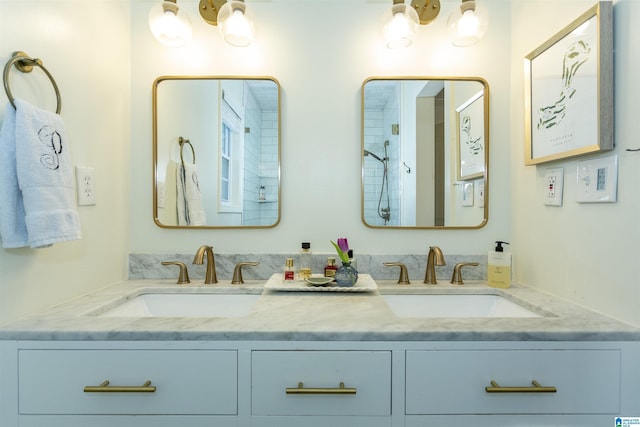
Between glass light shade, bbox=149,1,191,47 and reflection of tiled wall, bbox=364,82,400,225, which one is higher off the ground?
glass light shade, bbox=149,1,191,47

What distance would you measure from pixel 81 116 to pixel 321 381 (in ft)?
3.95

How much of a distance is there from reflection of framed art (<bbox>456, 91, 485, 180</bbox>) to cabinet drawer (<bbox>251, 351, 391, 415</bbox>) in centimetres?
96

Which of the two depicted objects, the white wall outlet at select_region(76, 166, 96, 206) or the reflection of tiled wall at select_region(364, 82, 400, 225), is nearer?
the white wall outlet at select_region(76, 166, 96, 206)

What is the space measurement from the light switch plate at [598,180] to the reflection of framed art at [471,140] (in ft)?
1.41

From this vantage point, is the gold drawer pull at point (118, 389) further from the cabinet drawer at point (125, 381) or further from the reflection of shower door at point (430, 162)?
the reflection of shower door at point (430, 162)

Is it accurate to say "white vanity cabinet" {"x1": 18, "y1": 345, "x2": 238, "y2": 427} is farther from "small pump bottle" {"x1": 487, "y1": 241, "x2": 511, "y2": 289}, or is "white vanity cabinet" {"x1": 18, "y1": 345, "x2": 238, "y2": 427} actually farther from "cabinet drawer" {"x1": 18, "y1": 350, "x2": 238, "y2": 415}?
"small pump bottle" {"x1": 487, "y1": 241, "x2": 511, "y2": 289}

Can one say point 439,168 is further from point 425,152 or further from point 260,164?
point 260,164

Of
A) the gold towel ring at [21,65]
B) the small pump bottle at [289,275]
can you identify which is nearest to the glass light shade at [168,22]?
the gold towel ring at [21,65]

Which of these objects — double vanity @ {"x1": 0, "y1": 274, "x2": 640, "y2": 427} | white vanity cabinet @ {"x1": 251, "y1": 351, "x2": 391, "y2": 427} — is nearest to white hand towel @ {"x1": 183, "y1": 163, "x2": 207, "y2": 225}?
double vanity @ {"x1": 0, "y1": 274, "x2": 640, "y2": 427}

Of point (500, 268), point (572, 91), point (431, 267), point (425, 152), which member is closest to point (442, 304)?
point (431, 267)

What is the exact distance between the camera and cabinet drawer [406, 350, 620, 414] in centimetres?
89

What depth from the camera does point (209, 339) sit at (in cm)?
88

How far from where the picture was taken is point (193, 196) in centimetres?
151

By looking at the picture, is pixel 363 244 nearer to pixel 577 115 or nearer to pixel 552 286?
pixel 552 286
